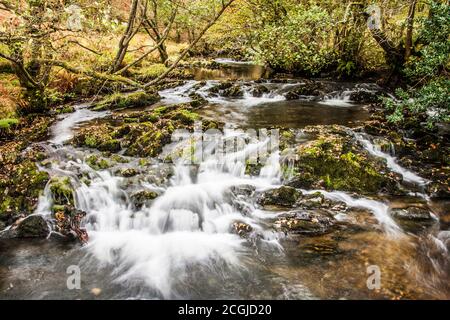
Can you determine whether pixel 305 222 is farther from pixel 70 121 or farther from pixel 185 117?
pixel 70 121

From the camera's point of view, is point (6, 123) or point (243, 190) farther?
point (6, 123)

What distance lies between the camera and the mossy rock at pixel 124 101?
507 inches

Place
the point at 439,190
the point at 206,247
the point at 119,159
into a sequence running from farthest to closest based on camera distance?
the point at 119,159 → the point at 439,190 → the point at 206,247

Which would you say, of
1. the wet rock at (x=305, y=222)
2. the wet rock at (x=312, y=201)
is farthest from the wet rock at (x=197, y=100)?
the wet rock at (x=305, y=222)

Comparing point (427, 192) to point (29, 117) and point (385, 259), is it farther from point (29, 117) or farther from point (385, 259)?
point (29, 117)

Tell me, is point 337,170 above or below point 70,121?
below

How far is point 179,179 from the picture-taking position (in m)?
7.96

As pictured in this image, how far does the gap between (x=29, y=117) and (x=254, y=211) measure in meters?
8.38

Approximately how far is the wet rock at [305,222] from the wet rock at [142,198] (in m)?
2.67

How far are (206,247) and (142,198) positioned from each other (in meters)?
1.88

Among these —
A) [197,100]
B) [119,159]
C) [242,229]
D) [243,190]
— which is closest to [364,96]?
[197,100]

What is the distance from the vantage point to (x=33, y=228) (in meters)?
6.29

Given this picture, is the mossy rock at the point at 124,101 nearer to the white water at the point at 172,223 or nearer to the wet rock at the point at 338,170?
the white water at the point at 172,223

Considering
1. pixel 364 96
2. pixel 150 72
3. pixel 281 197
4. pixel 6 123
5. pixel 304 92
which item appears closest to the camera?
pixel 281 197
